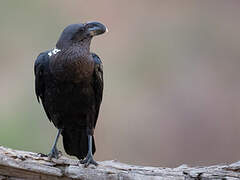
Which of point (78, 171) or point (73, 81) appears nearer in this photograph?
point (78, 171)

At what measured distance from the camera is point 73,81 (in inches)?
212

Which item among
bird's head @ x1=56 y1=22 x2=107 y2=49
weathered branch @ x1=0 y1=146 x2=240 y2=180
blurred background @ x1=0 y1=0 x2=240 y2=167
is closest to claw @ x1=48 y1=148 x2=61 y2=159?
A: weathered branch @ x1=0 y1=146 x2=240 y2=180

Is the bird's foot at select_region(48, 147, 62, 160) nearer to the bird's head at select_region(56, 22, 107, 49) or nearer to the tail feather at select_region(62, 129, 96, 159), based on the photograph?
the tail feather at select_region(62, 129, 96, 159)

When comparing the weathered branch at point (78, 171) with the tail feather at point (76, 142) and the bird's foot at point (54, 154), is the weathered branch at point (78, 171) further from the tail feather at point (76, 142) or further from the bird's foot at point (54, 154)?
the tail feather at point (76, 142)

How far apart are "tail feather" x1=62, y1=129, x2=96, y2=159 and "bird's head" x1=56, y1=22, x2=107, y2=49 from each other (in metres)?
1.10

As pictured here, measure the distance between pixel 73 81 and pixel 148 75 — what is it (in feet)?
19.3

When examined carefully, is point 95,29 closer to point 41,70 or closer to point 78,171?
point 41,70

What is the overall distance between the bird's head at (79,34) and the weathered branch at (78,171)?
123cm

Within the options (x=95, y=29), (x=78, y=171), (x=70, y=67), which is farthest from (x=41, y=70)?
(x=78, y=171)

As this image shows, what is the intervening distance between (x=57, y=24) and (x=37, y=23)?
535 mm

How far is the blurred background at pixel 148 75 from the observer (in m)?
10.4

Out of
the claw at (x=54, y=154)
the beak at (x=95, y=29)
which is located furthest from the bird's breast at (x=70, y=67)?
the claw at (x=54, y=154)

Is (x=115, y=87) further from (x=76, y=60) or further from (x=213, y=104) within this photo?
(x=76, y=60)

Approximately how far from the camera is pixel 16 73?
1089 cm
